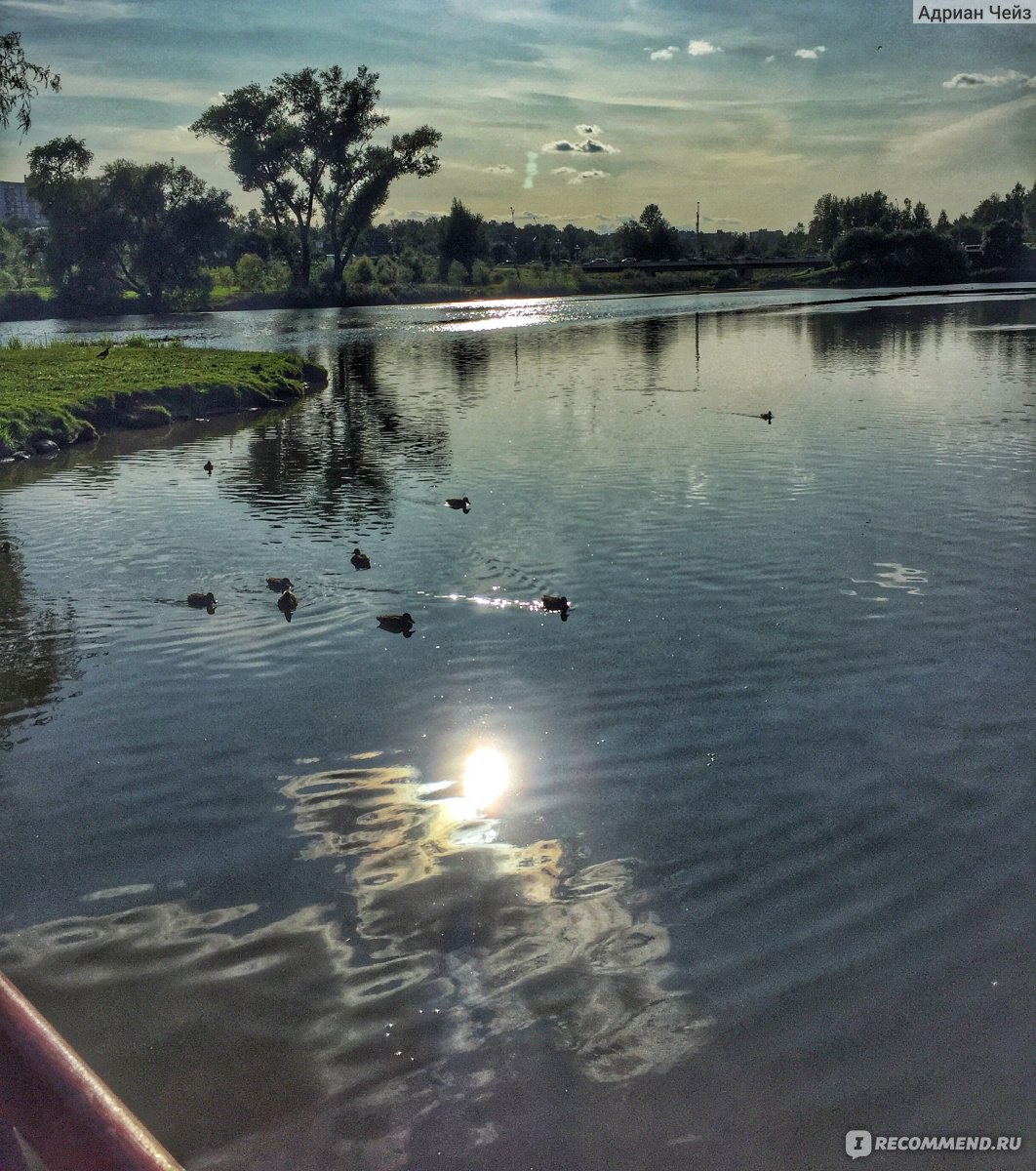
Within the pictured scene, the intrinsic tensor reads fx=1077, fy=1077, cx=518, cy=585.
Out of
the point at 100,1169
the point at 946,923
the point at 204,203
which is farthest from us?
the point at 204,203

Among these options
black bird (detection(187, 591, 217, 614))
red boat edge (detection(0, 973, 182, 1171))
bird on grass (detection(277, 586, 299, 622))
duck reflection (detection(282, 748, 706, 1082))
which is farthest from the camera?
black bird (detection(187, 591, 217, 614))

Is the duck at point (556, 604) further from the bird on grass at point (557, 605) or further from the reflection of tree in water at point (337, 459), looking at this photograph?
the reflection of tree in water at point (337, 459)

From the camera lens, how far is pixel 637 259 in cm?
19850

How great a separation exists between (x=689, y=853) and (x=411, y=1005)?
2.73m

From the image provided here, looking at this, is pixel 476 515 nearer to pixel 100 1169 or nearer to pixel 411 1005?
pixel 411 1005

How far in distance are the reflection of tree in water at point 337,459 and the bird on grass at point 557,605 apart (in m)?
7.11

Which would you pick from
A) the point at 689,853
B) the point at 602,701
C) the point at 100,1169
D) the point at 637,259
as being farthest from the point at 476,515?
the point at 637,259

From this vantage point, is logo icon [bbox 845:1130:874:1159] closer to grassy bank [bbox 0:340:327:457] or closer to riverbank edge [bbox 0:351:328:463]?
riverbank edge [bbox 0:351:328:463]

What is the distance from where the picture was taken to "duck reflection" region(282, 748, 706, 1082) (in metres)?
6.85

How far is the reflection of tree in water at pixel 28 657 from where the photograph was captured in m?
12.4

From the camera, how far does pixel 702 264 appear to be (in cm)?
18812

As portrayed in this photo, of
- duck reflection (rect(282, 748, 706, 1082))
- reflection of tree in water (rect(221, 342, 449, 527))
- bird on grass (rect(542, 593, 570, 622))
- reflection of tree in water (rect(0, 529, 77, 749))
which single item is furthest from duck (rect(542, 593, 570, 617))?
reflection of tree in water (rect(221, 342, 449, 527))

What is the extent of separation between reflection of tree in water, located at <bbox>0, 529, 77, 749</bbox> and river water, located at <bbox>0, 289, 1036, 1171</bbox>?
63 millimetres

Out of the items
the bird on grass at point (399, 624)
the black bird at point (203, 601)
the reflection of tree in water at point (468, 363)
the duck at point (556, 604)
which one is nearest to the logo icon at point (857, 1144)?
the duck at point (556, 604)
